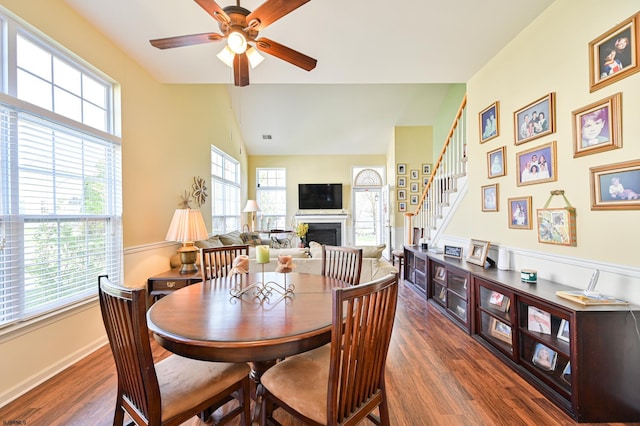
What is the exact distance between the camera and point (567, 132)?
2127 millimetres

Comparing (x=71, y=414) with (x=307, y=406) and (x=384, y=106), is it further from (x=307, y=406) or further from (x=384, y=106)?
(x=384, y=106)

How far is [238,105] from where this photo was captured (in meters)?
6.25

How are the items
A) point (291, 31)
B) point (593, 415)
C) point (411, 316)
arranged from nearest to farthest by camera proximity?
point (593, 415) → point (291, 31) → point (411, 316)

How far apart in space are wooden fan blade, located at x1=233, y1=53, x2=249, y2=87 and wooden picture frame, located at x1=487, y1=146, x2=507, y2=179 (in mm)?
2685

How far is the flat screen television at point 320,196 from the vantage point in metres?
7.66

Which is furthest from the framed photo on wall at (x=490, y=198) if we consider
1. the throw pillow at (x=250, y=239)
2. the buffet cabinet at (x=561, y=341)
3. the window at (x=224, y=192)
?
the window at (x=224, y=192)

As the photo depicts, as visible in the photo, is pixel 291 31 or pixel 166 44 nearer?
pixel 166 44

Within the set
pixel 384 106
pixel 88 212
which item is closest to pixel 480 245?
pixel 88 212

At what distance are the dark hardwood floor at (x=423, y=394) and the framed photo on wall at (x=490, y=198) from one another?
148 centimetres

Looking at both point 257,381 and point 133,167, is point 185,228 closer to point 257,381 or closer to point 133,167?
point 133,167

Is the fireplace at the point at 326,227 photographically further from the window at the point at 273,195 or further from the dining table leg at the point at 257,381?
the dining table leg at the point at 257,381

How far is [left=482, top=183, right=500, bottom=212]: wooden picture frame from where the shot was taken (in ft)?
9.66

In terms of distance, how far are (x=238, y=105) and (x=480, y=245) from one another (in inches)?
226

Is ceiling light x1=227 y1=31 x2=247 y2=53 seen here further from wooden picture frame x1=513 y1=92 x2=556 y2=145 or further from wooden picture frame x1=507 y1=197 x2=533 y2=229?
wooden picture frame x1=507 y1=197 x2=533 y2=229
